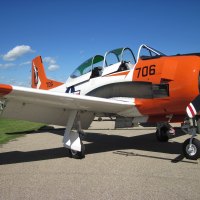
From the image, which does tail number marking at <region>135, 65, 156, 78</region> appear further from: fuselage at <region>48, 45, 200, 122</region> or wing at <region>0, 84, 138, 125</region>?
wing at <region>0, 84, 138, 125</region>

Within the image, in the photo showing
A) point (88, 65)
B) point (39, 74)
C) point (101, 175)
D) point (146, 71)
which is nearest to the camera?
point (101, 175)

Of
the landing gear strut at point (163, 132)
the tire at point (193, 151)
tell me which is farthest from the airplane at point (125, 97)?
the landing gear strut at point (163, 132)

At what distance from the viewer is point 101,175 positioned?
4992 mm

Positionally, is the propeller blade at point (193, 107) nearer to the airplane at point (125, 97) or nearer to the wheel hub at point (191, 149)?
the airplane at point (125, 97)

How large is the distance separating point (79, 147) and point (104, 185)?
2358 millimetres

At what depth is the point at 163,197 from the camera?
3.73m

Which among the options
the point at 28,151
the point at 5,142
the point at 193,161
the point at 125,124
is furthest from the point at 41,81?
the point at 193,161

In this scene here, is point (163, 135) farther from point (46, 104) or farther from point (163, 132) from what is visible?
point (46, 104)

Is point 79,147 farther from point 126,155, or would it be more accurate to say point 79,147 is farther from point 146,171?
point 146,171

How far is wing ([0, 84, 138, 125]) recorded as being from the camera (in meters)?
5.70

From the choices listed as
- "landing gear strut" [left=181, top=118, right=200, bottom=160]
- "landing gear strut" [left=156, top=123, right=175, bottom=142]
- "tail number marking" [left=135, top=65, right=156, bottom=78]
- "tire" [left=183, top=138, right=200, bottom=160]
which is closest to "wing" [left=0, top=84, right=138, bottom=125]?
"tail number marking" [left=135, top=65, right=156, bottom=78]

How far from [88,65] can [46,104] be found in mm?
2090

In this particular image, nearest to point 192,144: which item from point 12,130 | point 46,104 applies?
point 46,104

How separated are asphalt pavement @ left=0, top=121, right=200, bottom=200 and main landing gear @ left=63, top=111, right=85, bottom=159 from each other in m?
0.22
